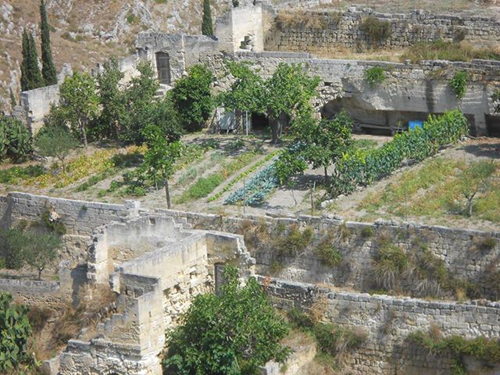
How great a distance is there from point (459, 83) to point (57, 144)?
1296cm

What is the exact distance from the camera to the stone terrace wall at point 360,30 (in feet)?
152

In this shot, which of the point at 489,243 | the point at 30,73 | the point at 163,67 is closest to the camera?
the point at 489,243

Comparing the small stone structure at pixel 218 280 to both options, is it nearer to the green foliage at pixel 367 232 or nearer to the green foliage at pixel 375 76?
the green foliage at pixel 367 232

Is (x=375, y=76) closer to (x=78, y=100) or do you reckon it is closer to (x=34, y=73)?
(x=78, y=100)

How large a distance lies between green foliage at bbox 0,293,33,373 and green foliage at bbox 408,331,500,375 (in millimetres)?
9781

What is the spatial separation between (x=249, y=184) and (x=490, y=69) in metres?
8.57

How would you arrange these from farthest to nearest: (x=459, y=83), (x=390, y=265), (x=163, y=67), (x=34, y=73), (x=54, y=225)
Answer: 1. (x=34, y=73)
2. (x=163, y=67)
3. (x=459, y=83)
4. (x=54, y=225)
5. (x=390, y=265)

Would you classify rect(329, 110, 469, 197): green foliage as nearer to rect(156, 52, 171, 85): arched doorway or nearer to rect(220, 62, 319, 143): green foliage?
rect(220, 62, 319, 143): green foliage

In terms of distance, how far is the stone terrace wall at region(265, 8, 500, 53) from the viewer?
1828 inches

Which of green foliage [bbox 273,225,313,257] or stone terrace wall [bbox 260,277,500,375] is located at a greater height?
green foliage [bbox 273,225,313,257]

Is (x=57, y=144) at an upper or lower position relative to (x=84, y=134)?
upper

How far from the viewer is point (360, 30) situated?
47.8m

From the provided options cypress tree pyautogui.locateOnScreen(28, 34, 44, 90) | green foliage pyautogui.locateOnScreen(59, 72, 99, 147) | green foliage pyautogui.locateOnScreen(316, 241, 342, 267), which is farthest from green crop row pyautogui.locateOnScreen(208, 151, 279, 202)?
cypress tree pyautogui.locateOnScreen(28, 34, 44, 90)

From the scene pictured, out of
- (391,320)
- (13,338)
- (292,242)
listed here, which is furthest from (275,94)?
(13,338)
